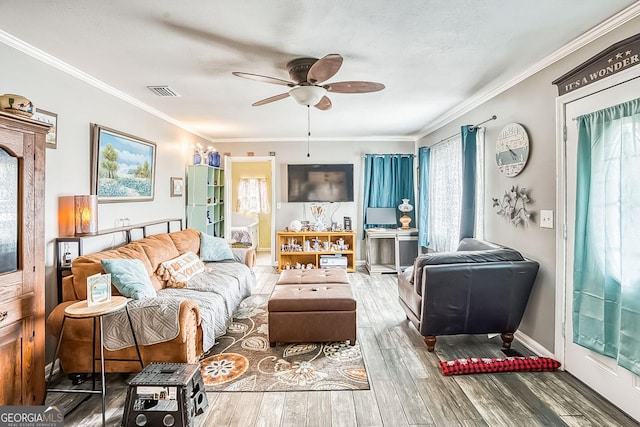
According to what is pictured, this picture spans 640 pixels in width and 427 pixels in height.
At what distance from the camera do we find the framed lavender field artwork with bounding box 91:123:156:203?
10.5 feet

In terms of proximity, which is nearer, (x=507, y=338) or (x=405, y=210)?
(x=507, y=338)

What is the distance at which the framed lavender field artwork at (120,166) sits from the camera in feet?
10.5

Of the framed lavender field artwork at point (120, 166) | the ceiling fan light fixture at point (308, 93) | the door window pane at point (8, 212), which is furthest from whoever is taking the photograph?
the framed lavender field artwork at point (120, 166)

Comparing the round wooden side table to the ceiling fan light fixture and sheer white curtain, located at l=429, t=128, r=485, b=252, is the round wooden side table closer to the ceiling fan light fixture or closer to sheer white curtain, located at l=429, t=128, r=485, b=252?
the ceiling fan light fixture

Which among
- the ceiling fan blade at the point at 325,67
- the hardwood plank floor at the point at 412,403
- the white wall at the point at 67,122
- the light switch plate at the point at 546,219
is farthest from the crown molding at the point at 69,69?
the light switch plate at the point at 546,219

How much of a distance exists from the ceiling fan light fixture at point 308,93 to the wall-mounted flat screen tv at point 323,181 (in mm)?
3378

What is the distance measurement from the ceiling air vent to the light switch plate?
360cm

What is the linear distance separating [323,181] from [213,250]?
8.27ft

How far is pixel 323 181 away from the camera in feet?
20.4

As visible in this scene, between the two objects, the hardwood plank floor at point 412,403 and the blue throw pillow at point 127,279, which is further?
the blue throw pillow at point 127,279

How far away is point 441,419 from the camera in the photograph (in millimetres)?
2041

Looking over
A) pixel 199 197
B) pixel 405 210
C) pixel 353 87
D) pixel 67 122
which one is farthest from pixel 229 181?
pixel 353 87

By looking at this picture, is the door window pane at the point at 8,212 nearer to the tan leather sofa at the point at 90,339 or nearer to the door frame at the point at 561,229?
the tan leather sofa at the point at 90,339

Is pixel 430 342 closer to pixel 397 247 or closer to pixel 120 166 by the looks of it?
pixel 397 247
